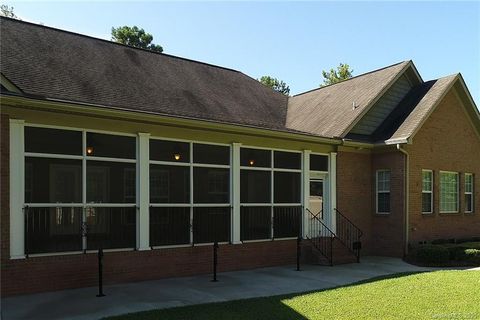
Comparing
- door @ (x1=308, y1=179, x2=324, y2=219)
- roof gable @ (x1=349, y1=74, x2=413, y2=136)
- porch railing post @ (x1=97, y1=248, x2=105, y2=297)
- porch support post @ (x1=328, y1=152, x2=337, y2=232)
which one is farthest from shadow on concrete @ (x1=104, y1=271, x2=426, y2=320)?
roof gable @ (x1=349, y1=74, x2=413, y2=136)

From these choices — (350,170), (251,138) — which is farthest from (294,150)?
(350,170)

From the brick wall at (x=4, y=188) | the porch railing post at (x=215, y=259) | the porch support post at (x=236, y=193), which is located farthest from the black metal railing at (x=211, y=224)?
the brick wall at (x=4, y=188)

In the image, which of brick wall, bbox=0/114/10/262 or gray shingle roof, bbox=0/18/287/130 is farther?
gray shingle roof, bbox=0/18/287/130

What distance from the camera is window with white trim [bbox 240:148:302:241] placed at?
1288cm

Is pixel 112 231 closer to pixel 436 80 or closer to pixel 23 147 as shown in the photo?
pixel 23 147

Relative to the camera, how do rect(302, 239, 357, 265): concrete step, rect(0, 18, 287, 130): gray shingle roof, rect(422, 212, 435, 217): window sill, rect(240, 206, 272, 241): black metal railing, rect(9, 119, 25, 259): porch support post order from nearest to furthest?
1. rect(9, 119, 25, 259): porch support post
2. rect(0, 18, 287, 130): gray shingle roof
3. rect(240, 206, 272, 241): black metal railing
4. rect(302, 239, 357, 265): concrete step
5. rect(422, 212, 435, 217): window sill

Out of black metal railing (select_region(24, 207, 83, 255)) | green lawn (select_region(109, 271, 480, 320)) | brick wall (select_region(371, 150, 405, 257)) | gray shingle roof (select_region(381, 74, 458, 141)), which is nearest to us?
green lawn (select_region(109, 271, 480, 320))

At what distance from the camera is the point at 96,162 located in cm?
1027

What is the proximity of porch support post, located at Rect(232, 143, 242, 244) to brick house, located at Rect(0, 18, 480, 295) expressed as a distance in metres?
0.04

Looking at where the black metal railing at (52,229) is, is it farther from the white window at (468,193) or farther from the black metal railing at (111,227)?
the white window at (468,193)

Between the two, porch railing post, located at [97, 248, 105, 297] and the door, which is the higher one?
the door

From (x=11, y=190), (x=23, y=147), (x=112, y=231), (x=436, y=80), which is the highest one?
(x=436, y=80)

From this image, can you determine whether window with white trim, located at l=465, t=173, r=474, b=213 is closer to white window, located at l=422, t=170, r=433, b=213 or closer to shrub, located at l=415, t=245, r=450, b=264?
white window, located at l=422, t=170, r=433, b=213

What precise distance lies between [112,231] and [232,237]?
344 centimetres
